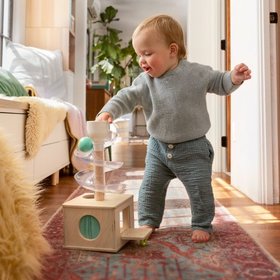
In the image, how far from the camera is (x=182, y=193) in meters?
1.84

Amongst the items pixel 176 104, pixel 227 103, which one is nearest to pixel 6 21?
pixel 227 103

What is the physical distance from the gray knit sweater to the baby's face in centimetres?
3

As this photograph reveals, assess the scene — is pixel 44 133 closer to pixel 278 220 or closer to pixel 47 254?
pixel 47 254

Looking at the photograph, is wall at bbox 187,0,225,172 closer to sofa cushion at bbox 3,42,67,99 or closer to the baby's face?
sofa cushion at bbox 3,42,67,99

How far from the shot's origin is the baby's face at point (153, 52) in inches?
41.9

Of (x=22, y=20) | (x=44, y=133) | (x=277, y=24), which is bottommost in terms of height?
(x=44, y=133)

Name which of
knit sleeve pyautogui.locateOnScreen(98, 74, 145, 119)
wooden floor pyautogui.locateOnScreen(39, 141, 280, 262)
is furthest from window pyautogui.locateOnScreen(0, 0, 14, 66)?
knit sleeve pyautogui.locateOnScreen(98, 74, 145, 119)

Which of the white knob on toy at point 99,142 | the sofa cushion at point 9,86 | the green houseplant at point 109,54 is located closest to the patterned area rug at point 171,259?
the white knob on toy at point 99,142

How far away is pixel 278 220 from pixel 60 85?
223cm

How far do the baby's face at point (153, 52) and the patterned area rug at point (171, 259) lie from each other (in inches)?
20.2

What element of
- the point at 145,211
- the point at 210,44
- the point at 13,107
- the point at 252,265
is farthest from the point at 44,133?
the point at 210,44

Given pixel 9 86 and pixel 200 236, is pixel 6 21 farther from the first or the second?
pixel 200 236

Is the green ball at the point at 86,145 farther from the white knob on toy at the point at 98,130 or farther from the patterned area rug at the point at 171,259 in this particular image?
the patterned area rug at the point at 171,259

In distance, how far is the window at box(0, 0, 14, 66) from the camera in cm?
278
